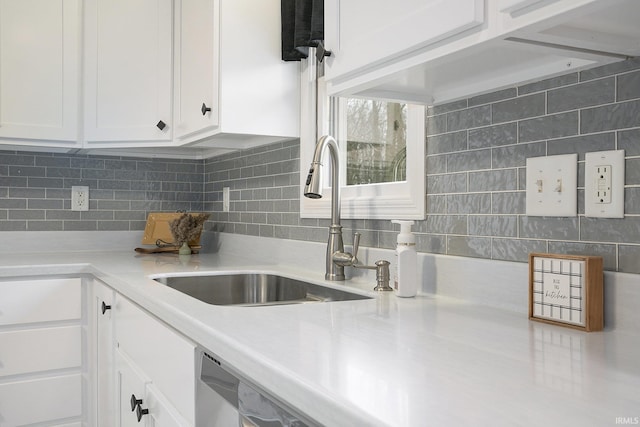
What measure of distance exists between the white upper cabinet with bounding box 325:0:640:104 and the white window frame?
0.52 ft

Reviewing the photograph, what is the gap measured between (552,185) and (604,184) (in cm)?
11

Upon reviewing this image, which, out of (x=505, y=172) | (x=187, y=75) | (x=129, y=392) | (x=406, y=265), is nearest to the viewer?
(x=505, y=172)

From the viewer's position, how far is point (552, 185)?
123 cm

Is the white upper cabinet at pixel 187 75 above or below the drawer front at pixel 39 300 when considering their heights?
above

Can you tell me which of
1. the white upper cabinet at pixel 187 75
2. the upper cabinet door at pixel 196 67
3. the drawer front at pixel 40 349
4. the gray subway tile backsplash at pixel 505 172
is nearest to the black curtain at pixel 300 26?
the white upper cabinet at pixel 187 75

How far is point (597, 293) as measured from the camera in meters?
1.09

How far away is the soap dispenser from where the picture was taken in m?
1.47

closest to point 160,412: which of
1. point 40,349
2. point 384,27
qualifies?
point 384,27

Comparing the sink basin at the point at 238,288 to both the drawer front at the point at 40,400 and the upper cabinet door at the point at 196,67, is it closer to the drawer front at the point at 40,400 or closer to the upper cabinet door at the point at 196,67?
the upper cabinet door at the point at 196,67

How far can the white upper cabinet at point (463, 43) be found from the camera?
87cm

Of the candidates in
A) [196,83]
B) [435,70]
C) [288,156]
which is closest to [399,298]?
[435,70]

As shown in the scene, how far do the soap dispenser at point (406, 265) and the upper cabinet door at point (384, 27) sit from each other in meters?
0.42

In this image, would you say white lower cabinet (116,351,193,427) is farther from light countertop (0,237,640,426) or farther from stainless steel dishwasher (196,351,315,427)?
light countertop (0,237,640,426)

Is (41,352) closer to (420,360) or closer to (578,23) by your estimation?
(420,360)
